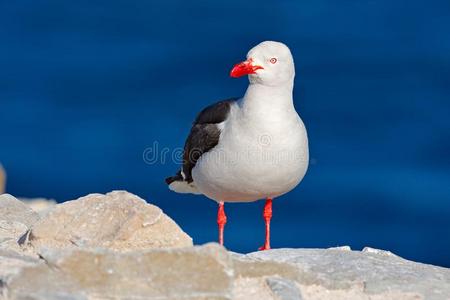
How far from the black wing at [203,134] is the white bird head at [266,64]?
0.80m

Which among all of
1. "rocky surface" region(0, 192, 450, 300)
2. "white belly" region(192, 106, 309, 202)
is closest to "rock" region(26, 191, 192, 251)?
"rocky surface" region(0, 192, 450, 300)

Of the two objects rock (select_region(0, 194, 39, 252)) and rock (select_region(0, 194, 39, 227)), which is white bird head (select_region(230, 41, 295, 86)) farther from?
rock (select_region(0, 194, 39, 227))

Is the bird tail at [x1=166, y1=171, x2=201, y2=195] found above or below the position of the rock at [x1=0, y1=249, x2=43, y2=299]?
above

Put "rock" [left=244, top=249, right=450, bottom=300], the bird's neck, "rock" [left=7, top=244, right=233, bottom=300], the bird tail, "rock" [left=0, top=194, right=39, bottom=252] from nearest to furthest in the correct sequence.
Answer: "rock" [left=7, top=244, right=233, bottom=300], "rock" [left=244, top=249, right=450, bottom=300], "rock" [left=0, top=194, right=39, bottom=252], the bird's neck, the bird tail

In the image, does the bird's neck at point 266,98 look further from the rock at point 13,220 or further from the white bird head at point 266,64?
the rock at point 13,220

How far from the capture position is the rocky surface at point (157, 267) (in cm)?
787

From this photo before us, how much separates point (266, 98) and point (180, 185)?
8.83 feet

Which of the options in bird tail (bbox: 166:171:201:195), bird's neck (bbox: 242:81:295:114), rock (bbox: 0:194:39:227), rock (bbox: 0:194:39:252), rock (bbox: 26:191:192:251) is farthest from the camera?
bird tail (bbox: 166:171:201:195)

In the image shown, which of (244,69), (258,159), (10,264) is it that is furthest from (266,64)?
(10,264)

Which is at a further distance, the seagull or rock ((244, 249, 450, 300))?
the seagull

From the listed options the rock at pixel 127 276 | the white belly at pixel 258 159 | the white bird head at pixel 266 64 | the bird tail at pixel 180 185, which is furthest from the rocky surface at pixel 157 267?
the bird tail at pixel 180 185

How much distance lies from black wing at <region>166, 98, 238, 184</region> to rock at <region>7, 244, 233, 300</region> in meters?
3.57

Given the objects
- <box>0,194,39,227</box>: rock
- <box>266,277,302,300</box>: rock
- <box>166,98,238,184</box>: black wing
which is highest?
<box>166,98,238,184</box>: black wing

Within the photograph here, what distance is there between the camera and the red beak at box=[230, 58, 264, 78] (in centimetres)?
1088
